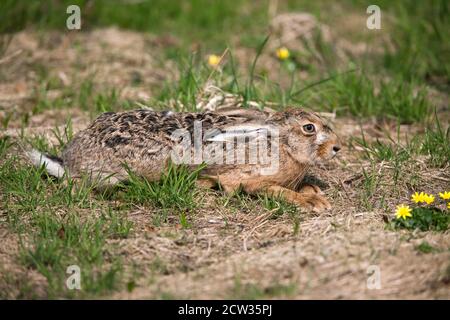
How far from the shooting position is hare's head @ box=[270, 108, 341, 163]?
18.4ft

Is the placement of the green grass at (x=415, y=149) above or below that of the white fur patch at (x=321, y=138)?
below

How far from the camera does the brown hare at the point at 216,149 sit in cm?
545

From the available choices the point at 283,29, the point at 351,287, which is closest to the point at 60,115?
the point at 283,29

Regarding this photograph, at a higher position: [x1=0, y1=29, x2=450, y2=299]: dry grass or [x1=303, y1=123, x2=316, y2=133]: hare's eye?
[x1=303, y1=123, x2=316, y2=133]: hare's eye

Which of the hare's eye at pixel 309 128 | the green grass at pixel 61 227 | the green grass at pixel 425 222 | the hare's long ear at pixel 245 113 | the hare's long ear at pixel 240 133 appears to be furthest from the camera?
the hare's long ear at pixel 245 113

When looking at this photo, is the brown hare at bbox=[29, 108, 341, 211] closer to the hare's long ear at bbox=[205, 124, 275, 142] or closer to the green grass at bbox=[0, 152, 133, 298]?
the hare's long ear at bbox=[205, 124, 275, 142]

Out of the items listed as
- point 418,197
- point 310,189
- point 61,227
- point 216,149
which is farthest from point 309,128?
point 61,227

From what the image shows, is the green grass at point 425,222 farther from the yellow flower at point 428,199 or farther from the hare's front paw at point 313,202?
the hare's front paw at point 313,202

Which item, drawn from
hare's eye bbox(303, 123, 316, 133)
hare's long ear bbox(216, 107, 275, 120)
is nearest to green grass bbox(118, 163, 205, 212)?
hare's long ear bbox(216, 107, 275, 120)

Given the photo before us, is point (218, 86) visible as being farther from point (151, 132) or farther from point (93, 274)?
point (93, 274)

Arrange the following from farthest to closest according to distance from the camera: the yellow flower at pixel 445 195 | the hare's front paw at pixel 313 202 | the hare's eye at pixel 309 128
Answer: the hare's eye at pixel 309 128 → the hare's front paw at pixel 313 202 → the yellow flower at pixel 445 195

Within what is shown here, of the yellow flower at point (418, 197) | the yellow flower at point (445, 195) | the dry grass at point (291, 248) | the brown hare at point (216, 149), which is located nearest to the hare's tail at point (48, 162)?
the brown hare at point (216, 149)

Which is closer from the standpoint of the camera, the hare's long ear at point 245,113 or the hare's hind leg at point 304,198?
the hare's hind leg at point 304,198
